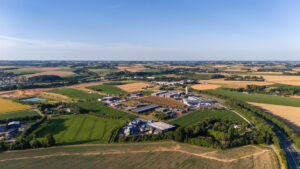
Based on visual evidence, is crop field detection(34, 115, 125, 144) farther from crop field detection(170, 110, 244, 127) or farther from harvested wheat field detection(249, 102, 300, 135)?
Answer: harvested wheat field detection(249, 102, 300, 135)

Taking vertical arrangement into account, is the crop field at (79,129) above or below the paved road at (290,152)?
above

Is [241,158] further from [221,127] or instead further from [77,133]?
[77,133]

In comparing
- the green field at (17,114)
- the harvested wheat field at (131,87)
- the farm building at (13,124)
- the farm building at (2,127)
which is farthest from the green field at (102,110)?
the harvested wheat field at (131,87)

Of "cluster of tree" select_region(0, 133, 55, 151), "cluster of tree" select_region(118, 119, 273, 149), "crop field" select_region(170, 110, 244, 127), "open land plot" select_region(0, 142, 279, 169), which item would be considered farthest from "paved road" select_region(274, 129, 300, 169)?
"cluster of tree" select_region(0, 133, 55, 151)

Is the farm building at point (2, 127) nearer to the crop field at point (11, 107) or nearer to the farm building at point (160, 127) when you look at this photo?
the crop field at point (11, 107)

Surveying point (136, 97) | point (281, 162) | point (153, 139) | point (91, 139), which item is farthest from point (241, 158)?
point (136, 97)
